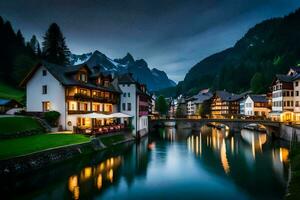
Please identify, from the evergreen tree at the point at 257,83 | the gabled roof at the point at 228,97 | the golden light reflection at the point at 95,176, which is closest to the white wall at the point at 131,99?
the golden light reflection at the point at 95,176

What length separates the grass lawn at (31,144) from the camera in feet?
89.9

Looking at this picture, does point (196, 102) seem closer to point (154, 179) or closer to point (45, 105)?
point (45, 105)

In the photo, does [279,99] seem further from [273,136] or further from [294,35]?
[294,35]

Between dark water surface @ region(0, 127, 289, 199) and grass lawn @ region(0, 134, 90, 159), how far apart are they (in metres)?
2.79

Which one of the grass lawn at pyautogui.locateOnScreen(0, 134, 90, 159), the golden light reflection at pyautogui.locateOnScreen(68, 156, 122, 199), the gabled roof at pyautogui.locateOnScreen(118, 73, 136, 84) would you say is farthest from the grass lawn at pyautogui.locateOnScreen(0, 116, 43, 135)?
the gabled roof at pyautogui.locateOnScreen(118, 73, 136, 84)

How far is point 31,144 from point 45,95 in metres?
20.1

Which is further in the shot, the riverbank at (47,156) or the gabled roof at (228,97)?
the gabled roof at (228,97)

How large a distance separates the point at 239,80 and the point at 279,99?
109 metres

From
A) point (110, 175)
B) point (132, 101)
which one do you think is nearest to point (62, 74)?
point (132, 101)

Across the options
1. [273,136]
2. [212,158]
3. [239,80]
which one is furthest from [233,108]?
[212,158]

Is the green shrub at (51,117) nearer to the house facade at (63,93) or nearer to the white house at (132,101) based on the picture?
the house facade at (63,93)

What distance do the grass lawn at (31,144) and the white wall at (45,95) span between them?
1078 centimetres

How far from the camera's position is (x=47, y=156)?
100ft

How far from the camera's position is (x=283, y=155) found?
4331cm
